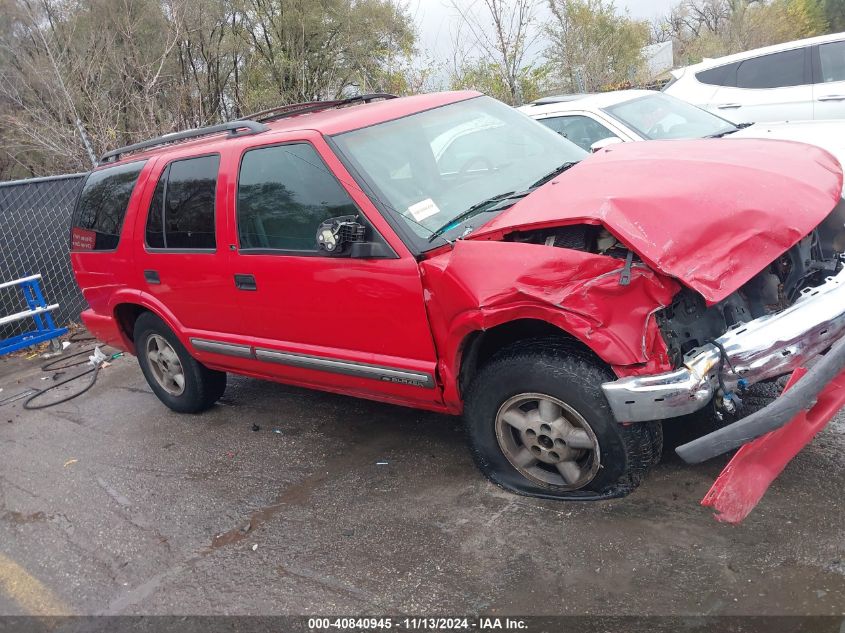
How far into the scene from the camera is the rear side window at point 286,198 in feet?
12.8

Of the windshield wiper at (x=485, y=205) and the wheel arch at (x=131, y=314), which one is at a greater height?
the windshield wiper at (x=485, y=205)

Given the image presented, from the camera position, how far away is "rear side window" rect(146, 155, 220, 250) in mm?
4531

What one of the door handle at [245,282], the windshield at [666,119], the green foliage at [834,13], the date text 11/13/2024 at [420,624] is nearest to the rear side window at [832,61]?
the windshield at [666,119]

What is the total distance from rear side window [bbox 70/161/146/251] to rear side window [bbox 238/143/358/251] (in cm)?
137

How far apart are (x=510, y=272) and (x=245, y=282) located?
1.86 metres

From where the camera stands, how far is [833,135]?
6.27 metres

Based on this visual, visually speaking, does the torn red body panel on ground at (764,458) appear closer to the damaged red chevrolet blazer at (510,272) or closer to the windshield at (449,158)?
the damaged red chevrolet blazer at (510,272)

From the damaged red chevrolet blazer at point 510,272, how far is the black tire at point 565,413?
0.03 feet

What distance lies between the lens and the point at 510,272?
10.2 feet

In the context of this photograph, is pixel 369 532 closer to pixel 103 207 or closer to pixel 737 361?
pixel 737 361

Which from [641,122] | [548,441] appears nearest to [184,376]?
[548,441]

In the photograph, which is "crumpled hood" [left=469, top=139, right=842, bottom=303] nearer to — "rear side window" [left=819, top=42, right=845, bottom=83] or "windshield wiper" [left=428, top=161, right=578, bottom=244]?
"windshield wiper" [left=428, top=161, right=578, bottom=244]

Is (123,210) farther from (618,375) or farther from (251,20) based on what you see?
(251,20)

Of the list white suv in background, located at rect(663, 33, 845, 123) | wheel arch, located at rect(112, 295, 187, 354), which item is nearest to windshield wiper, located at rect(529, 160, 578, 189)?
wheel arch, located at rect(112, 295, 187, 354)
